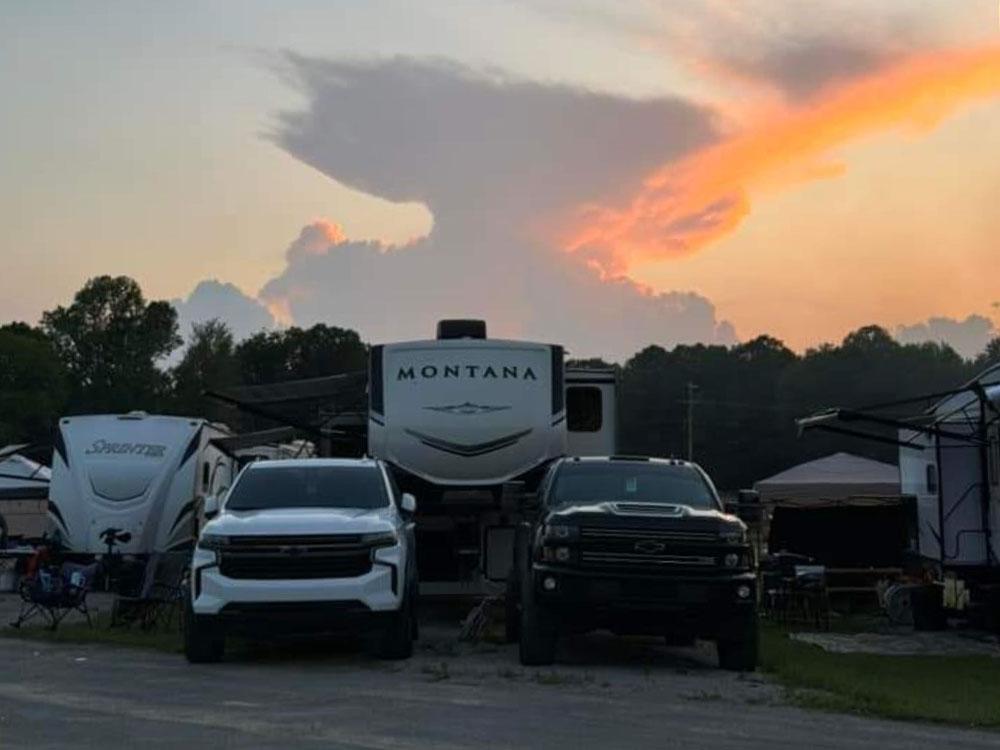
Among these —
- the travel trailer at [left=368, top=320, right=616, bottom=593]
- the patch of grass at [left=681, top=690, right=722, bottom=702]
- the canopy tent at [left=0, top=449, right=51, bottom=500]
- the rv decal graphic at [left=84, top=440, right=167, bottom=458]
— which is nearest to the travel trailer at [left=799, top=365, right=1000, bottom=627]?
the travel trailer at [left=368, top=320, right=616, bottom=593]

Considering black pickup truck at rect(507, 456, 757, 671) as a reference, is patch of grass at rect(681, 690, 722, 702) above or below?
below

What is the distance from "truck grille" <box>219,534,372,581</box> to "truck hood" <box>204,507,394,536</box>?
7cm

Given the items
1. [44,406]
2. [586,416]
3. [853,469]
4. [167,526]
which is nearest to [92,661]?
[586,416]

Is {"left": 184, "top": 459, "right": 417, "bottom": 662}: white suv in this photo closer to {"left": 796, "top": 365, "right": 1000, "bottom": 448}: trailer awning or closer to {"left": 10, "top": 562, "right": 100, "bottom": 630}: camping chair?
{"left": 10, "top": 562, "right": 100, "bottom": 630}: camping chair

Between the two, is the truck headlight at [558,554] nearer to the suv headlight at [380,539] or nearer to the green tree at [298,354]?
the suv headlight at [380,539]

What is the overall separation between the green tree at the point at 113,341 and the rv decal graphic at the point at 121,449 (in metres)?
69.3

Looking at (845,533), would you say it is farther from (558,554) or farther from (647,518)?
(558,554)

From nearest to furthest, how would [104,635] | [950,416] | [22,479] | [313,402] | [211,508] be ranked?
[211,508], [104,635], [950,416], [313,402], [22,479]

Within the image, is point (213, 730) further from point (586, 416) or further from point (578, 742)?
point (586, 416)

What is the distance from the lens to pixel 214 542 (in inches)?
487

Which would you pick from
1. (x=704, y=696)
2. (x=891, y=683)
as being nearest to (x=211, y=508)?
(x=704, y=696)

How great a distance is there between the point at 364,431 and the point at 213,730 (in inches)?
402

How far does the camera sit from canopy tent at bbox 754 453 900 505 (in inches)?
1304

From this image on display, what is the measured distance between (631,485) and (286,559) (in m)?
3.57
